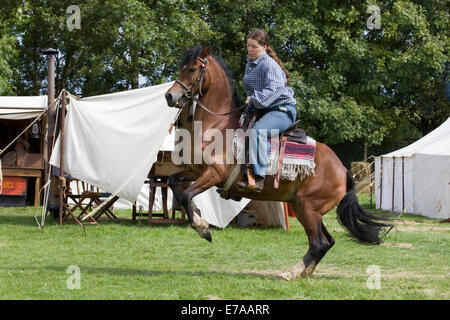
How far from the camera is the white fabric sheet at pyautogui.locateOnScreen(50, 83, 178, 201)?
12.4 metres

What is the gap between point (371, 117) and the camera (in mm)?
26000

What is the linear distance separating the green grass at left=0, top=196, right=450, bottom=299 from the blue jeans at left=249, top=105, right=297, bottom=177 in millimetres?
1220

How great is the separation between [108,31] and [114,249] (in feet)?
52.6

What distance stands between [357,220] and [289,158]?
1172 mm

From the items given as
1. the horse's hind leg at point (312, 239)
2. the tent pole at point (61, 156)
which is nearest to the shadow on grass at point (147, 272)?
the horse's hind leg at point (312, 239)

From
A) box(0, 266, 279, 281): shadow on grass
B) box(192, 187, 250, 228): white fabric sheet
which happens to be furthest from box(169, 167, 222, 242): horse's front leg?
box(192, 187, 250, 228): white fabric sheet

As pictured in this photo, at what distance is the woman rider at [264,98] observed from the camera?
22.2 ft

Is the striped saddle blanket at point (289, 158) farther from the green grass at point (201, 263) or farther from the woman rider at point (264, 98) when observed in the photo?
the green grass at point (201, 263)

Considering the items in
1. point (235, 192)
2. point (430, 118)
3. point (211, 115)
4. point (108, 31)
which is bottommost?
point (235, 192)

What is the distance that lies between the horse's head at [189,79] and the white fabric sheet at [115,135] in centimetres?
527

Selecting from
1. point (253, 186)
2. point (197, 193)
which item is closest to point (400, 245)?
point (253, 186)

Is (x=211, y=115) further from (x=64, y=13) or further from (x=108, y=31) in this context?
(x=64, y=13)

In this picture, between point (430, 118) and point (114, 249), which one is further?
point (430, 118)
